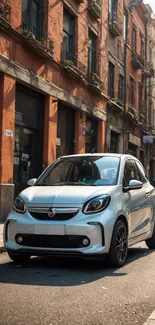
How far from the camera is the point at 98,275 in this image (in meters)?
5.88

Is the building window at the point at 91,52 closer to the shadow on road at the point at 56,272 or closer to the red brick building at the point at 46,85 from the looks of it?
the red brick building at the point at 46,85

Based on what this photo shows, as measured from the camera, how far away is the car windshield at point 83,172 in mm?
6934

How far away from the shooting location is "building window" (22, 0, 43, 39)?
568 inches

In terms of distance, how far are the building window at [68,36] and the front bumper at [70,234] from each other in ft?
40.2

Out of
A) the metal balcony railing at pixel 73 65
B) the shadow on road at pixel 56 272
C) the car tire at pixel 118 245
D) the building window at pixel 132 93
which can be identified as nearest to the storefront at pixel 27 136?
the metal balcony railing at pixel 73 65

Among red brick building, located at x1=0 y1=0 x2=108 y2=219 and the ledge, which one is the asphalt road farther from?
the ledge

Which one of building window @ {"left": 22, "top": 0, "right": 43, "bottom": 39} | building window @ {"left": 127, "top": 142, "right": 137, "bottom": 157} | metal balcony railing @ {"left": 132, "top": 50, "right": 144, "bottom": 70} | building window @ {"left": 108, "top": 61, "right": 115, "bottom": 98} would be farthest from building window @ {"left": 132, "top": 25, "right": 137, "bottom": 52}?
building window @ {"left": 22, "top": 0, "right": 43, "bottom": 39}

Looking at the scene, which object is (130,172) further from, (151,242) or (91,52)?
(91,52)

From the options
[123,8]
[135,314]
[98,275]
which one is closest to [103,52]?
[123,8]

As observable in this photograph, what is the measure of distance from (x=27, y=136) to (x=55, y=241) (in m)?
9.23

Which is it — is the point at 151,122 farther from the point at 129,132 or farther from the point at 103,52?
the point at 103,52

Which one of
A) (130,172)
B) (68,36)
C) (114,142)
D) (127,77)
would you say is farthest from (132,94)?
(130,172)

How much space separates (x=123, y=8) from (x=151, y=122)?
11.2 m

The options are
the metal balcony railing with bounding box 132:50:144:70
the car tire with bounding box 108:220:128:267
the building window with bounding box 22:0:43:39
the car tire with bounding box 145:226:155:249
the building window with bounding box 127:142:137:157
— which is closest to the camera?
the car tire with bounding box 108:220:128:267
